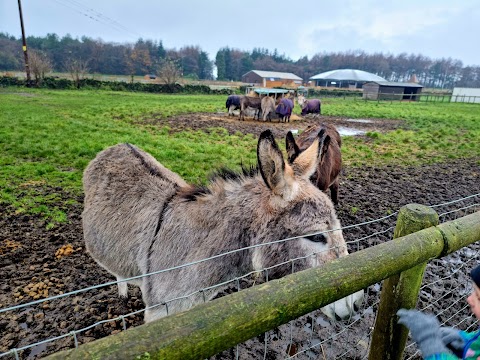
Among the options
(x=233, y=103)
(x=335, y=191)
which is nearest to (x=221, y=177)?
(x=335, y=191)

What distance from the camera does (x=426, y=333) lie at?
4.68ft

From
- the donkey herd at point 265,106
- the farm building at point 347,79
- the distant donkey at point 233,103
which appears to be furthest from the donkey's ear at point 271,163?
the farm building at point 347,79

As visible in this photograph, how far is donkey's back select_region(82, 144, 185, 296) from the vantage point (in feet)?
9.29

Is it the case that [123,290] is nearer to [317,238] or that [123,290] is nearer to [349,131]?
[317,238]

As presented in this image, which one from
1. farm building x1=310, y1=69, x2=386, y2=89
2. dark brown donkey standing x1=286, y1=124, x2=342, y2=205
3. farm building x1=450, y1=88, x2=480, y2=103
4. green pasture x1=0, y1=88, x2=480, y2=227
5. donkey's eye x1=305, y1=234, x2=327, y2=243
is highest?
farm building x1=310, y1=69, x2=386, y2=89

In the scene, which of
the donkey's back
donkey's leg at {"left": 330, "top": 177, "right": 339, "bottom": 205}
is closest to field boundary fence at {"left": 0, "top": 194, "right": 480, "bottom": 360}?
the donkey's back

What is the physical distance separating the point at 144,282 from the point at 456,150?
1217cm

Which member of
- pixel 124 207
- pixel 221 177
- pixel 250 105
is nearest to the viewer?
pixel 221 177

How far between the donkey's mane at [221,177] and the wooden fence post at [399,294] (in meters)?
1.18

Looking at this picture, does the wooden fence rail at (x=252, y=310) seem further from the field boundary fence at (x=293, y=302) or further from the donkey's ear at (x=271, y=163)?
the donkey's ear at (x=271, y=163)

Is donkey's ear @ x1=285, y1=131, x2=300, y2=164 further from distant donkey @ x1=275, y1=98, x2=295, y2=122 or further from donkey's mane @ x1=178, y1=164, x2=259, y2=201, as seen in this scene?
distant donkey @ x1=275, y1=98, x2=295, y2=122

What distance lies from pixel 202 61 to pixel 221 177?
10151 cm

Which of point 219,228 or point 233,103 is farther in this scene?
point 233,103

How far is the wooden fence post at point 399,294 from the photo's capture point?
1797 mm
